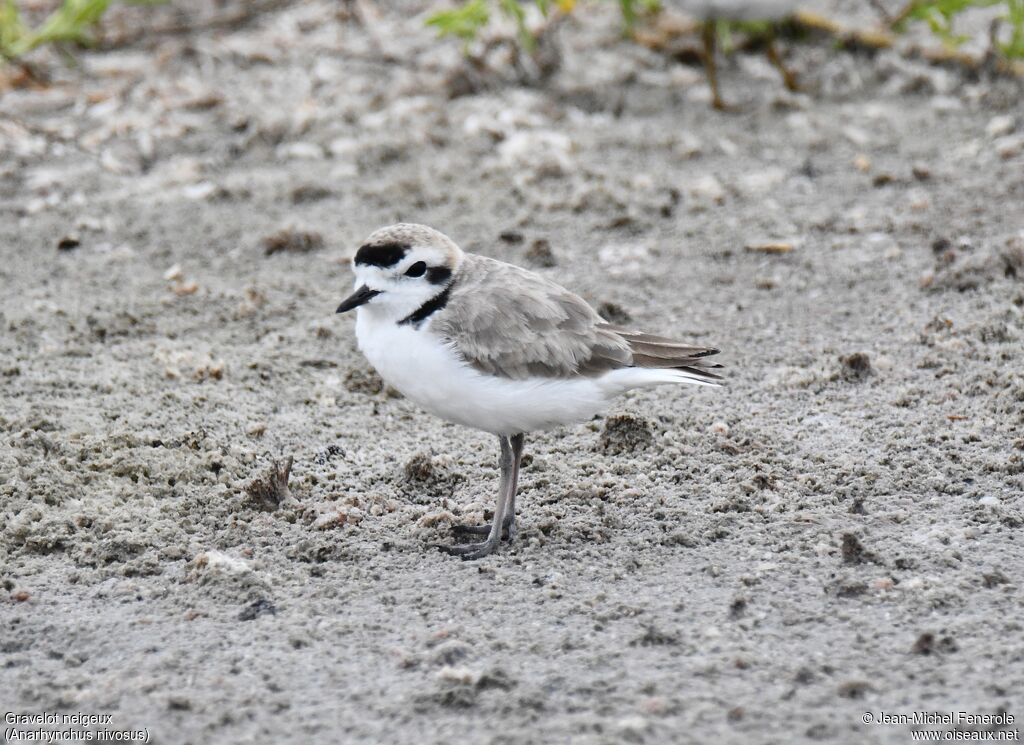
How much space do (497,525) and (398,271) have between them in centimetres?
86

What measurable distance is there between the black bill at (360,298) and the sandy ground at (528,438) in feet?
2.28

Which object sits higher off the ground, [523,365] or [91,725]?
[523,365]

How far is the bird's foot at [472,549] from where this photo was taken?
13.1ft

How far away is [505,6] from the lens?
7277mm

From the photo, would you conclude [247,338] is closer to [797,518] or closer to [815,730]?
[797,518]

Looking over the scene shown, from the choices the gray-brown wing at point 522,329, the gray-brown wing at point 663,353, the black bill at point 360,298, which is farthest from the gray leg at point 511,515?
the black bill at point 360,298

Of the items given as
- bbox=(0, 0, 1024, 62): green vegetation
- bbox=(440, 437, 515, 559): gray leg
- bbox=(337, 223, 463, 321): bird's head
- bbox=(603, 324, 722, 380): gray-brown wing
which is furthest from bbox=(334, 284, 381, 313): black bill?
bbox=(0, 0, 1024, 62): green vegetation

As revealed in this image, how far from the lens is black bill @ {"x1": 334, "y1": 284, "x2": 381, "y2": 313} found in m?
4.00

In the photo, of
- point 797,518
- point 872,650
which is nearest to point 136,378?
point 797,518

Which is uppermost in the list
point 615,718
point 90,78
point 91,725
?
point 615,718

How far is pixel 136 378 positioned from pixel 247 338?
56 centimetres

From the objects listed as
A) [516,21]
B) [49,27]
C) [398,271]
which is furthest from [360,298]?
[49,27]

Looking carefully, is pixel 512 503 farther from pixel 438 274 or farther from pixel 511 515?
pixel 438 274

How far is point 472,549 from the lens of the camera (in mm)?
4016
